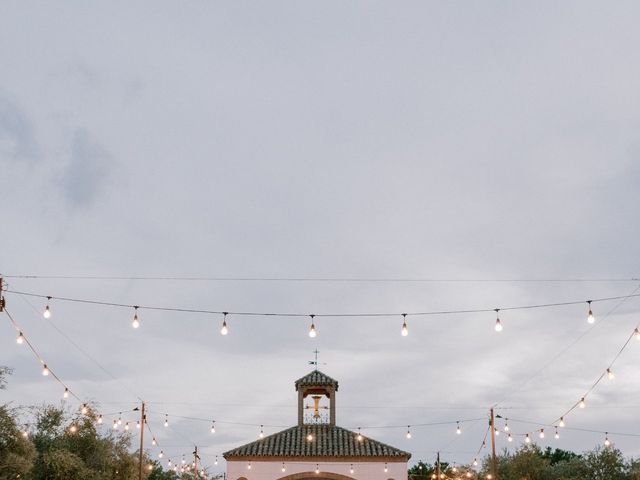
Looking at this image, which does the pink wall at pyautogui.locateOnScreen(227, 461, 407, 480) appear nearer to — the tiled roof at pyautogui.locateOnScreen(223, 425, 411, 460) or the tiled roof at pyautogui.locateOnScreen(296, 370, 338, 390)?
the tiled roof at pyautogui.locateOnScreen(223, 425, 411, 460)

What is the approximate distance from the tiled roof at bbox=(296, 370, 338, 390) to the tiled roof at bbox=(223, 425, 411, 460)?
2.58 m

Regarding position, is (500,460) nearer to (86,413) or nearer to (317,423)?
(317,423)

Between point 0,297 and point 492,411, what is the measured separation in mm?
21371

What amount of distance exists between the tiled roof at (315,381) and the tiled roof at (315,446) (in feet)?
8.47

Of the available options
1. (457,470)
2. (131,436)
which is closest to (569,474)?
(457,470)

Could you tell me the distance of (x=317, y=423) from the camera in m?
42.8

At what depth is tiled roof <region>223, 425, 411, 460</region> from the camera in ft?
130

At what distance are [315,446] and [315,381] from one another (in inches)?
136

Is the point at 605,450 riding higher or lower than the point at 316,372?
lower

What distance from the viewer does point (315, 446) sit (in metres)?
40.3

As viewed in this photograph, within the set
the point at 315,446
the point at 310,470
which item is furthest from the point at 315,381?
the point at 310,470

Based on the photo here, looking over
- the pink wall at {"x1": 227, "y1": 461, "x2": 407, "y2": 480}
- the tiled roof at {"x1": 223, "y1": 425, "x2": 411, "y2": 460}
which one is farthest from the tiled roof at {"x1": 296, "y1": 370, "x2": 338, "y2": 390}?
the pink wall at {"x1": 227, "y1": 461, "x2": 407, "y2": 480}

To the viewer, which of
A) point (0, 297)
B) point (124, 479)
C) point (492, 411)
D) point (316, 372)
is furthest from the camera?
point (316, 372)

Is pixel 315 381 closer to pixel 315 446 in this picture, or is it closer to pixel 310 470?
pixel 315 446
